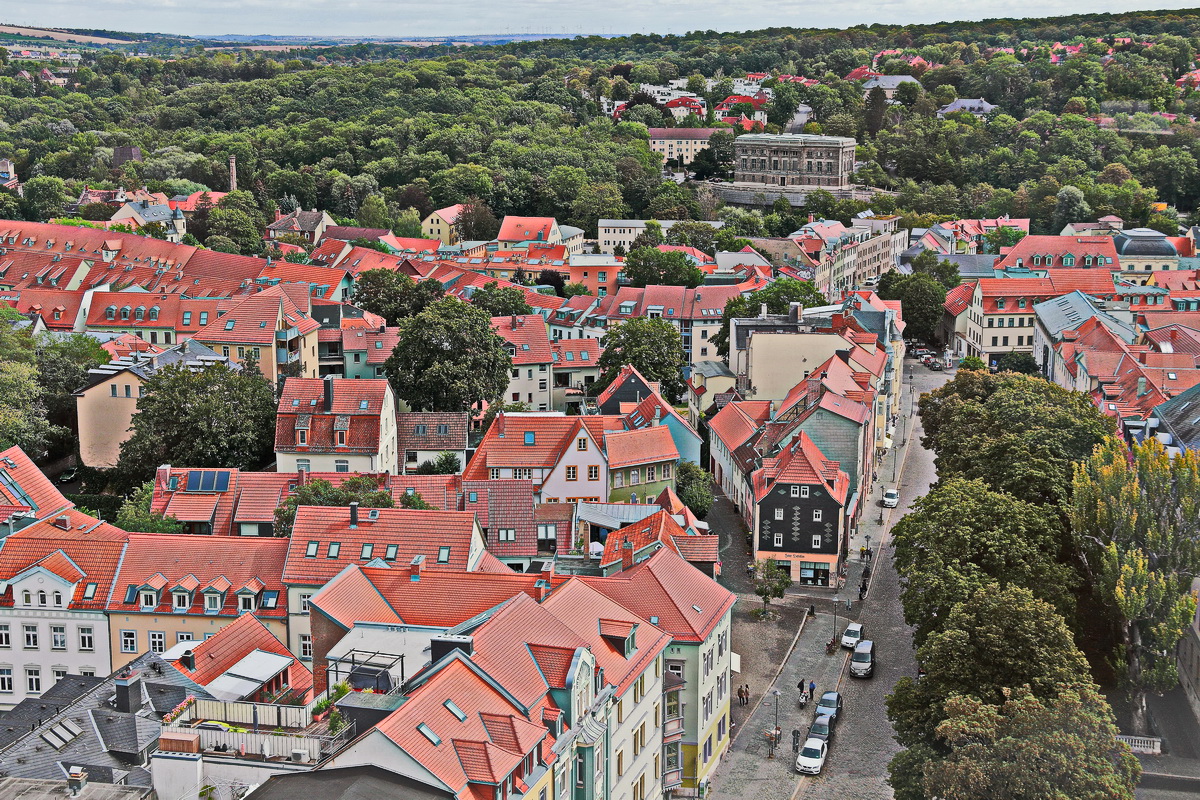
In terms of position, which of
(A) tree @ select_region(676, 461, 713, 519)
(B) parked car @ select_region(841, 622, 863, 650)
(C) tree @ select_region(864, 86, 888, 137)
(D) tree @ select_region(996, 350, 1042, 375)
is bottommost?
(B) parked car @ select_region(841, 622, 863, 650)

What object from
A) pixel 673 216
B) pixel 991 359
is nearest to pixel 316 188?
pixel 673 216

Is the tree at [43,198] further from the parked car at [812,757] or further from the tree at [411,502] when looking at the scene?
the parked car at [812,757]

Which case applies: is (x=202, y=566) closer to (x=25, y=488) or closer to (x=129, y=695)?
(x=25, y=488)

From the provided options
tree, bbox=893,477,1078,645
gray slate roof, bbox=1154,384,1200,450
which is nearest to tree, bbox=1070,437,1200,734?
tree, bbox=893,477,1078,645

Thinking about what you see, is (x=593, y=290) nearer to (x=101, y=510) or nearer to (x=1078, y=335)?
(x=1078, y=335)

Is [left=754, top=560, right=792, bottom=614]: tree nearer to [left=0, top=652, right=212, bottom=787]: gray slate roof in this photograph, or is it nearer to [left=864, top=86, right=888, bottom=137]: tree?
[left=0, top=652, right=212, bottom=787]: gray slate roof

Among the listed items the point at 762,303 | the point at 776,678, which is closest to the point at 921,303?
the point at 762,303
